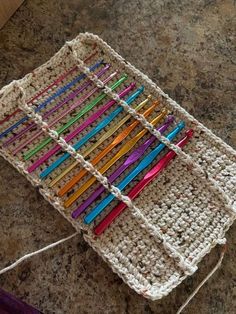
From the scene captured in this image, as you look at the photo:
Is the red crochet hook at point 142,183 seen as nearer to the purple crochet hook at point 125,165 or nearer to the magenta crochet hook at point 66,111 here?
the purple crochet hook at point 125,165

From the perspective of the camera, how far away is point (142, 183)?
0.63 m

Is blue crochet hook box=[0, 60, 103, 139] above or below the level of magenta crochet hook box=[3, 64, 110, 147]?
above

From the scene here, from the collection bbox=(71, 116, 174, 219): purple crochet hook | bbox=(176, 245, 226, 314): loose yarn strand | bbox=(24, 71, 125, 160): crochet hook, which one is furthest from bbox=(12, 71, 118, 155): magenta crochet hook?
bbox=(176, 245, 226, 314): loose yarn strand

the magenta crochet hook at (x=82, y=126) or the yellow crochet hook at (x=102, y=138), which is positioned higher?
the magenta crochet hook at (x=82, y=126)

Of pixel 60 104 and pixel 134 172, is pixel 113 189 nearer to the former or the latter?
pixel 134 172

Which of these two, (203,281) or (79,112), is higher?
(79,112)

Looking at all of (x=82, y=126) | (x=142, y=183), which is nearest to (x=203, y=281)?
(x=142, y=183)

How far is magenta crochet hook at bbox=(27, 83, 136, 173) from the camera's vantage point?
0.64 m

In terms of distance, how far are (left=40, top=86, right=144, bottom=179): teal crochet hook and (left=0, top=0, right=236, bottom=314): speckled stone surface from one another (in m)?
Result: 0.04

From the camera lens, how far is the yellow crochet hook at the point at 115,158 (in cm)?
62

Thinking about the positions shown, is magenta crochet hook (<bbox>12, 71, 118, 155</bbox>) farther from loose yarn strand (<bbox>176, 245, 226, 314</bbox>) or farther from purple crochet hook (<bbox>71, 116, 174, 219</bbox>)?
loose yarn strand (<bbox>176, 245, 226, 314</bbox>)

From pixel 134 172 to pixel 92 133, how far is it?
0.08 metres

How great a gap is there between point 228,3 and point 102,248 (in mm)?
466

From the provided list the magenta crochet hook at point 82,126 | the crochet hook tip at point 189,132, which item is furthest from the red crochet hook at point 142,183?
the magenta crochet hook at point 82,126
